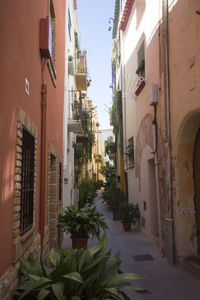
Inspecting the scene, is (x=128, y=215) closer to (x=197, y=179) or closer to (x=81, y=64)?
(x=197, y=179)

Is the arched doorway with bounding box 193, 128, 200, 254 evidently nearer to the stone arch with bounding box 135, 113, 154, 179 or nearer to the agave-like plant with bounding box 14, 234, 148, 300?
the stone arch with bounding box 135, 113, 154, 179

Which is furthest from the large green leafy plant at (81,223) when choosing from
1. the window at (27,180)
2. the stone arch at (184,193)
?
the window at (27,180)

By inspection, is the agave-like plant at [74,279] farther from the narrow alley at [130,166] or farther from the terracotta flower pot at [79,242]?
the terracotta flower pot at [79,242]

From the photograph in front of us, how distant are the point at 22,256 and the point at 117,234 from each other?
6.87m

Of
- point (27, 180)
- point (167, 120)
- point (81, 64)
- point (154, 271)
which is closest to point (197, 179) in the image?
point (167, 120)

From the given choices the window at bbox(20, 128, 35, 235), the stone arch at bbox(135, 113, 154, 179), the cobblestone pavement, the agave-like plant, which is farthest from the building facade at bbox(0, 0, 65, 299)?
the stone arch at bbox(135, 113, 154, 179)

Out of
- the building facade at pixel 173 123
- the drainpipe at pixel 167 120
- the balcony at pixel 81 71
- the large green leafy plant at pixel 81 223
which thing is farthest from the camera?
the balcony at pixel 81 71

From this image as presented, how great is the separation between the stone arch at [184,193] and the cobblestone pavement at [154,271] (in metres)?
0.57

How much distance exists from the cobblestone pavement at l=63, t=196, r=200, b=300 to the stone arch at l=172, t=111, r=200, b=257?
1.87 feet

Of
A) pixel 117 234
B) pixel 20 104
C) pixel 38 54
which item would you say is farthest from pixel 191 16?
pixel 117 234

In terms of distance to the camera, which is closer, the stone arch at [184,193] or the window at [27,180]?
the window at [27,180]

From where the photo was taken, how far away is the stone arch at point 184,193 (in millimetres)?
A: 5918

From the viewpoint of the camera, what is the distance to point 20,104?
10.4 feet

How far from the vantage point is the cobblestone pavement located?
4582 millimetres
